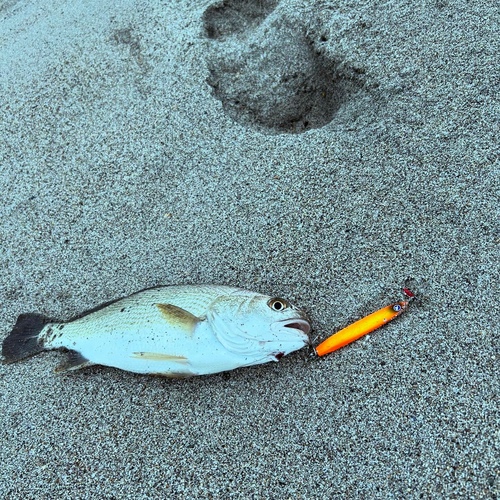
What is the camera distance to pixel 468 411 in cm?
161

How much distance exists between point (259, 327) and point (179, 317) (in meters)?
0.39

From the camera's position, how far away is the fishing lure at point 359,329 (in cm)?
185

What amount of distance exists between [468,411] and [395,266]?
28.4 inches

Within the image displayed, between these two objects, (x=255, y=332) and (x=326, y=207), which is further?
(x=326, y=207)

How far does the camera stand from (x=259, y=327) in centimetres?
173

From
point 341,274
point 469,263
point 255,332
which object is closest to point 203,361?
point 255,332

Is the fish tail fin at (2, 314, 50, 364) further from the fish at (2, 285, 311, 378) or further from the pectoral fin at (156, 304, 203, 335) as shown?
the pectoral fin at (156, 304, 203, 335)

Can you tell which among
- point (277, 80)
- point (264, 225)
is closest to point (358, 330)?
point (264, 225)

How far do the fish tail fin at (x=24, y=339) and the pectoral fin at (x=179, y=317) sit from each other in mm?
776

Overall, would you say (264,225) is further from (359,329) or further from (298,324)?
(359,329)

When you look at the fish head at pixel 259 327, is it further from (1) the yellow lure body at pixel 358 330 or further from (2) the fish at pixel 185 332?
(1) the yellow lure body at pixel 358 330

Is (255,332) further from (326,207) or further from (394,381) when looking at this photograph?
(326,207)

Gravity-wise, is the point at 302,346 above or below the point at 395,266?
above

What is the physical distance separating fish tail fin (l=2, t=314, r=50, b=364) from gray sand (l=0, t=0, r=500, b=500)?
0.06m
